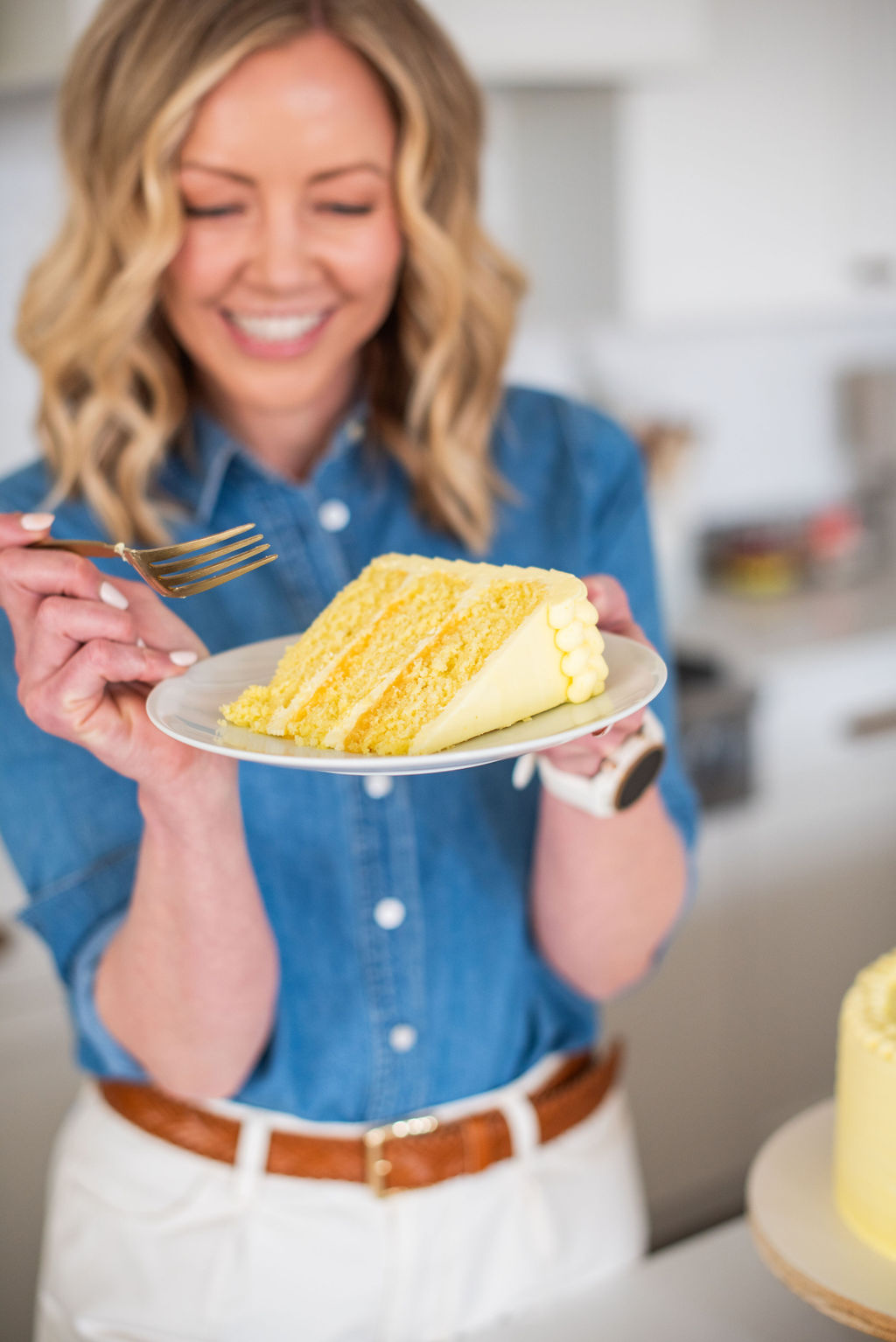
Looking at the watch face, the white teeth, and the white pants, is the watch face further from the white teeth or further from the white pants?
the white teeth

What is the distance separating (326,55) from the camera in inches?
43.5

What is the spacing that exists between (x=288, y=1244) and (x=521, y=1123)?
0.24 meters

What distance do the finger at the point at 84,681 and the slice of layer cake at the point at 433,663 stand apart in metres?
0.07

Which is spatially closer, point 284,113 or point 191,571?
point 191,571

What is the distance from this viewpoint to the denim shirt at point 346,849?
1.09m

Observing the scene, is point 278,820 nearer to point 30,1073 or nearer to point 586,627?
point 586,627

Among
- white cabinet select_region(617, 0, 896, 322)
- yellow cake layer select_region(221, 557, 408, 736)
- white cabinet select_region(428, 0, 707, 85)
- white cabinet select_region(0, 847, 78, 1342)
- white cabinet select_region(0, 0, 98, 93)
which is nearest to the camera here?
yellow cake layer select_region(221, 557, 408, 736)

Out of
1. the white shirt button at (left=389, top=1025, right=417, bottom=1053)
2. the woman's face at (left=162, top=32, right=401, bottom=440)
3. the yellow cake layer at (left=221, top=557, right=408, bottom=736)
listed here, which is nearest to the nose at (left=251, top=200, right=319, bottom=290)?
the woman's face at (left=162, top=32, right=401, bottom=440)

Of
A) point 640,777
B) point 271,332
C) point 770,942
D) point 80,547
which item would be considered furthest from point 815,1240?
point 770,942

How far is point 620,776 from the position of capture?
0.93 meters

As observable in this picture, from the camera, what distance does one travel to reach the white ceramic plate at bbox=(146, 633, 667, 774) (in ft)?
2.09

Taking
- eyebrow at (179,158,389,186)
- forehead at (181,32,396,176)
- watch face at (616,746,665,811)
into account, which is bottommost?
watch face at (616,746,665,811)

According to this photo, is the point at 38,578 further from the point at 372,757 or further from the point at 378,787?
the point at 378,787

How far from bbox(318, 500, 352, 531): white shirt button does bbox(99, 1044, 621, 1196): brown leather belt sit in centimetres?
57
